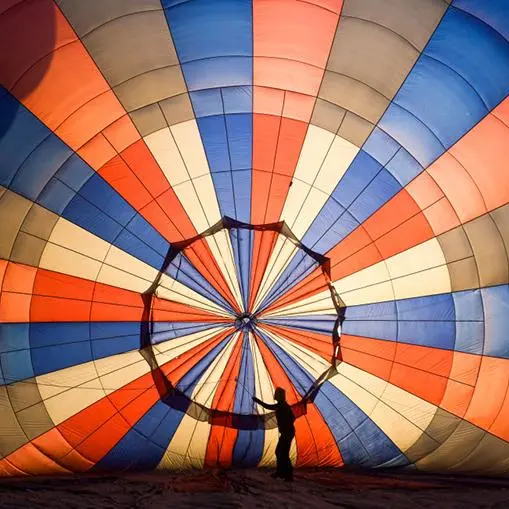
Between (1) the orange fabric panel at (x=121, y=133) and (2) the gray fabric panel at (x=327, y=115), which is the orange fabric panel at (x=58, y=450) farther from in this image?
(2) the gray fabric panel at (x=327, y=115)

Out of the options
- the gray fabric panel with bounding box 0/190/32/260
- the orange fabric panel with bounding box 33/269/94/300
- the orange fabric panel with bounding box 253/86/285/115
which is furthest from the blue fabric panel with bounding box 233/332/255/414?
the gray fabric panel with bounding box 0/190/32/260

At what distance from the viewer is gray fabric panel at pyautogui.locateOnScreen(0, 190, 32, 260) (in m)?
4.88

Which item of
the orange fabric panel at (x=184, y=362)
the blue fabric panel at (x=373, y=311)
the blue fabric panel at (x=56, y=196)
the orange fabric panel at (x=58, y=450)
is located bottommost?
the orange fabric panel at (x=58, y=450)

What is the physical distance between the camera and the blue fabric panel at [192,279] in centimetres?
505

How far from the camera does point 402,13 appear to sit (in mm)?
4406

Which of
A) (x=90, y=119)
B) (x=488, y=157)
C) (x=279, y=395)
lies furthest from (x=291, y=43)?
(x=279, y=395)

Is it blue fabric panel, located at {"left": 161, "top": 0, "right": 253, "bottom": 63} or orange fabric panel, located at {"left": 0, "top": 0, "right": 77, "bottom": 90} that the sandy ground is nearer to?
orange fabric panel, located at {"left": 0, "top": 0, "right": 77, "bottom": 90}

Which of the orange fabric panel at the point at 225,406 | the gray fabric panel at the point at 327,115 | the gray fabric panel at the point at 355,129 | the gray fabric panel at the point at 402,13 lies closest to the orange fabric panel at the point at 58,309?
the orange fabric panel at the point at 225,406

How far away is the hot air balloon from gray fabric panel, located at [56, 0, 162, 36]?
1.14 feet

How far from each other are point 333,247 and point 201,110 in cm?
144

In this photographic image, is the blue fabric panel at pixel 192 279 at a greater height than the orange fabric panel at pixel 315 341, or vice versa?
the blue fabric panel at pixel 192 279

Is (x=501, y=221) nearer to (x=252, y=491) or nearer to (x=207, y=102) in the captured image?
(x=207, y=102)

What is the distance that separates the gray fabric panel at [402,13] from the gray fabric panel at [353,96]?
439 millimetres

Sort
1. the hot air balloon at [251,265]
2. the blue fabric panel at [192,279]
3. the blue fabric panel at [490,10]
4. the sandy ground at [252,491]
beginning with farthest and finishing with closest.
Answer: the blue fabric panel at [192,279], the hot air balloon at [251,265], the blue fabric panel at [490,10], the sandy ground at [252,491]
